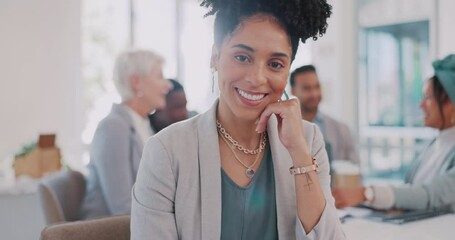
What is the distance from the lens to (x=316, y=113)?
3.84m

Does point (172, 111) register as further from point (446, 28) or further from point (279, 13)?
point (446, 28)

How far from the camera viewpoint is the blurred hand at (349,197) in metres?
2.13

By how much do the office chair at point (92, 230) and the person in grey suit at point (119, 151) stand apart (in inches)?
33.2

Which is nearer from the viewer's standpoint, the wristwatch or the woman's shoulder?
the woman's shoulder

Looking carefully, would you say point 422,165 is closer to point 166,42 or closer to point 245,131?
point 245,131

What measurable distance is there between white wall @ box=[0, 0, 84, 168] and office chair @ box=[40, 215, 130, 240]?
3.52m

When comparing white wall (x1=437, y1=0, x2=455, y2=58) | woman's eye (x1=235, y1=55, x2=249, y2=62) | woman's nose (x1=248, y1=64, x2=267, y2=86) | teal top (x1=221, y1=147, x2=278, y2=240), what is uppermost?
white wall (x1=437, y1=0, x2=455, y2=58)

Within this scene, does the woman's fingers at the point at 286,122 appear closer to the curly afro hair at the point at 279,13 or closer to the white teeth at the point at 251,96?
the white teeth at the point at 251,96

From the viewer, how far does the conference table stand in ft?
5.67

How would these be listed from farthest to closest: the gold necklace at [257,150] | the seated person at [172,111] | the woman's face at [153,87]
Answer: the seated person at [172,111], the woman's face at [153,87], the gold necklace at [257,150]

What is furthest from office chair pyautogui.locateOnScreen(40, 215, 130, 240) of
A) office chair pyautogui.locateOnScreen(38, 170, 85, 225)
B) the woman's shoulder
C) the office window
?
the office window

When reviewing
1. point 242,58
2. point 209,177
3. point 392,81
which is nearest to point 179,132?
point 209,177

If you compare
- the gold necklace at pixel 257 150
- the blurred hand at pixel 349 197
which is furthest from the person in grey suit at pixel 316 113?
the gold necklace at pixel 257 150

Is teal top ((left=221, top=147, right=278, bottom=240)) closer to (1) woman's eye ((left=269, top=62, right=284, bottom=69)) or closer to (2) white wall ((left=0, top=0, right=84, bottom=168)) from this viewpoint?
(1) woman's eye ((left=269, top=62, right=284, bottom=69))
